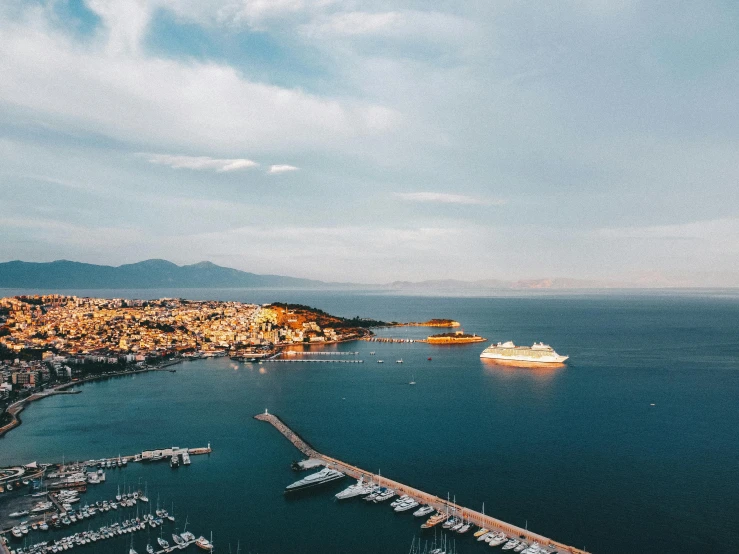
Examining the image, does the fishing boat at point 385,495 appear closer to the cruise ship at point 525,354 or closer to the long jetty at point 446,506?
the long jetty at point 446,506

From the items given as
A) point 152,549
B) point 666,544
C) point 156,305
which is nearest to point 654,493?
point 666,544

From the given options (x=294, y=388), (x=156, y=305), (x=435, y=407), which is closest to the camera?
(x=435, y=407)

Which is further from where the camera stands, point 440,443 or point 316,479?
point 440,443

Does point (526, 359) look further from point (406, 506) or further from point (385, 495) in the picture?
point (406, 506)

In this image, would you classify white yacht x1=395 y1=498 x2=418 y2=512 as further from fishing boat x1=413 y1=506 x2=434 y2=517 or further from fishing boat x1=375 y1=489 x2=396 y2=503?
fishing boat x1=375 y1=489 x2=396 y2=503

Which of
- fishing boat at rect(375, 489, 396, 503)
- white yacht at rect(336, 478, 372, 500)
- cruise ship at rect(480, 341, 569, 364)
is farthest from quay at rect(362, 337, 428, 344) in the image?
fishing boat at rect(375, 489, 396, 503)

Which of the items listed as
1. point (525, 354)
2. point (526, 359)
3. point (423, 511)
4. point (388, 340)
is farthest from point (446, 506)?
point (388, 340)

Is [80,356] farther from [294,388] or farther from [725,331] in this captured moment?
[725,331]
